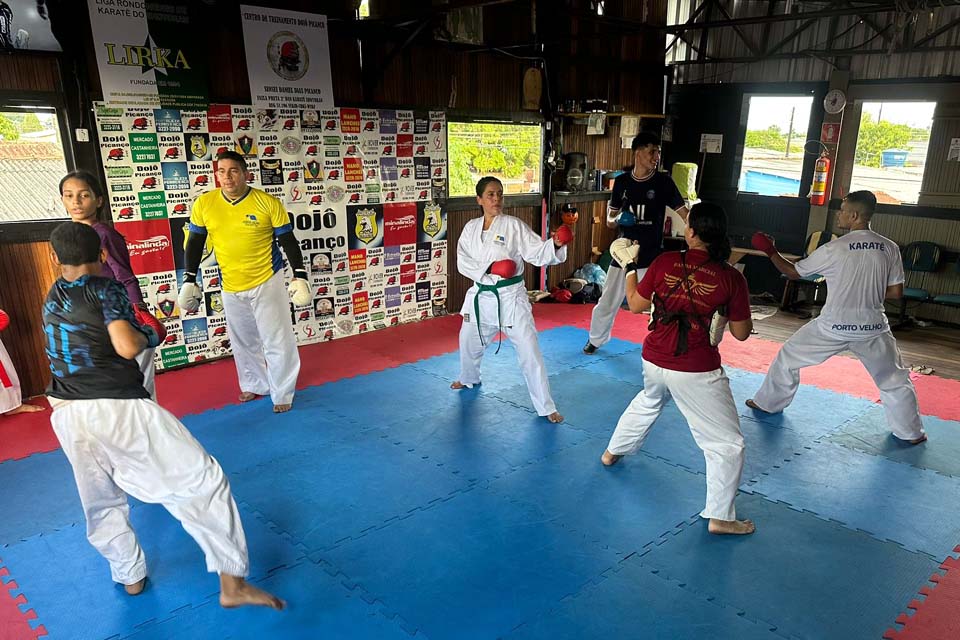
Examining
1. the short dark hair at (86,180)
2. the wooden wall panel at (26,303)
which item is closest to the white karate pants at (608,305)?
the short dark hair at (86,180)

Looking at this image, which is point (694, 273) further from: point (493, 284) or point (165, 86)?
point (165, 86)

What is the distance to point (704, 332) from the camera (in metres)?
3.10

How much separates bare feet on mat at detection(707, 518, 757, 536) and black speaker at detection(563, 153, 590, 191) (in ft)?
19.0

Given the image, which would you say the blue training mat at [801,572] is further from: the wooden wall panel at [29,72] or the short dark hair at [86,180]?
the wooden wall panel at [29,72]

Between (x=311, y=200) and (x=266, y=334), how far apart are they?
6.38 ft

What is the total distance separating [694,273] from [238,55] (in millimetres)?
4335

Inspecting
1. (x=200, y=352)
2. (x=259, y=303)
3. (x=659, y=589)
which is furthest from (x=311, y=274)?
(x=659, y=589)

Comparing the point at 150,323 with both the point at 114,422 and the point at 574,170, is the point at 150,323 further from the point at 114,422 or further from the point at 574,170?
the point at 574,170

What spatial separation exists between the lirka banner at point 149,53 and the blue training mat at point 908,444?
5386mm

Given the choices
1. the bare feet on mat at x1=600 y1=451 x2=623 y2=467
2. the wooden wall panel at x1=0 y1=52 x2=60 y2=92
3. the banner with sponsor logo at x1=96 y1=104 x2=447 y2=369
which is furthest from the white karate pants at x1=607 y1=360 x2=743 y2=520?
the wooden wall panel at x1=0 y1=52 x2=60 y2=92

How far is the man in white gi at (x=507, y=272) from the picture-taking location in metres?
4.41

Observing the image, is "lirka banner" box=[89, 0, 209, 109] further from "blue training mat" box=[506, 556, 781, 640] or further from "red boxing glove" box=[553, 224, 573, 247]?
"blue training mat" box=[506, 556, 781, 640]

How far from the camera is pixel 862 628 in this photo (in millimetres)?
2602

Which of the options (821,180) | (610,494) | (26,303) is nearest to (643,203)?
(610,494)
